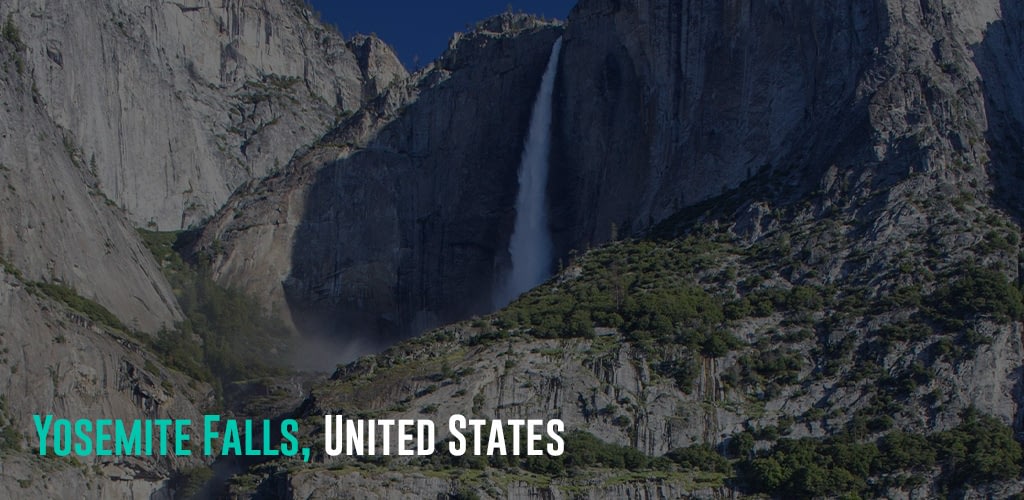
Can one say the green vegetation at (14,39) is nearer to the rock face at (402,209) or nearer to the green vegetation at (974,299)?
the rock face at (402,209)

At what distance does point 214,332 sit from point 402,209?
17.0m

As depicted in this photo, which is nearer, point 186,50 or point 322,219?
point 322,219

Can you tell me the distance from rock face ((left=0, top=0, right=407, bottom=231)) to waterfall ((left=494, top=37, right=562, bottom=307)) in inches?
902

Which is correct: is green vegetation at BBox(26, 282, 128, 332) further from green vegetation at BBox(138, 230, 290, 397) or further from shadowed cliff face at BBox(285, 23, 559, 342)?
shadowed cliff face at BBox(285, 23, 559, 342)

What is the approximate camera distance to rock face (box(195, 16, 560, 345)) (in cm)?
12462

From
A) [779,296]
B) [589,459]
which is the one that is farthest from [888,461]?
[779,296]

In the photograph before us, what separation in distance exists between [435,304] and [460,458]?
40.1 meters

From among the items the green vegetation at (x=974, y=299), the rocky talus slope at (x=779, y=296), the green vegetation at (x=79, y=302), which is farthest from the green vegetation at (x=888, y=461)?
the green vegetation at (x=79, y=302)

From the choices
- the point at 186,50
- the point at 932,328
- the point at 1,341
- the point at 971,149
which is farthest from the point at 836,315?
the point at 186,50

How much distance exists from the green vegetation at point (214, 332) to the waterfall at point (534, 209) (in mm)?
13525

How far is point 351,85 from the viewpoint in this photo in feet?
517

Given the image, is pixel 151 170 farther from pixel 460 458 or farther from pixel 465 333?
pixel 460 458

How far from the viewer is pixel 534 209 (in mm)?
124688

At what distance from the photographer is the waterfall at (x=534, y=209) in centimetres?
12081
